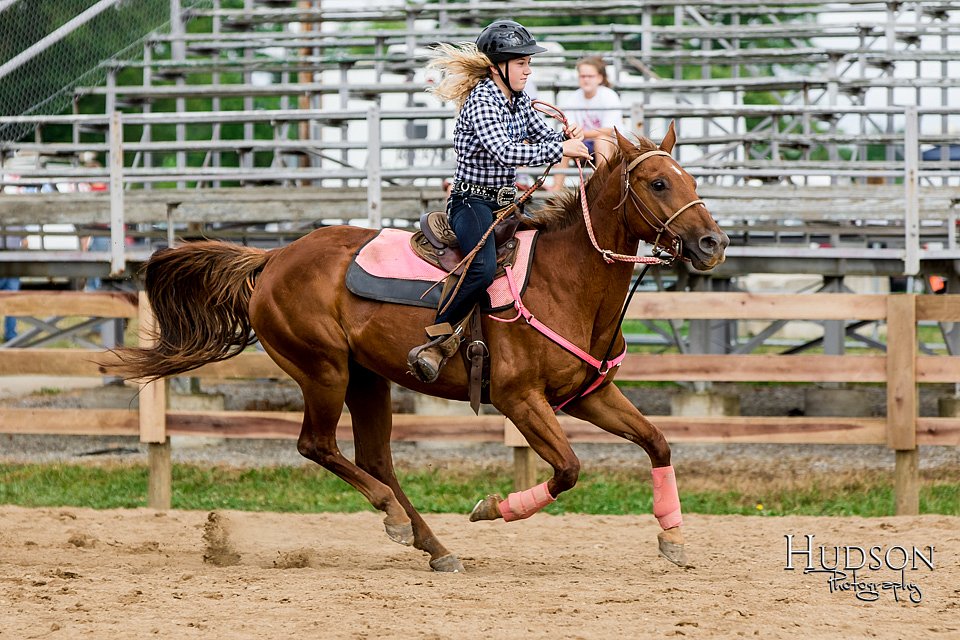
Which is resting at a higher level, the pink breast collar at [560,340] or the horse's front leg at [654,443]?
the pink breast collar at [560,340]

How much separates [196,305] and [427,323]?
1712 mm

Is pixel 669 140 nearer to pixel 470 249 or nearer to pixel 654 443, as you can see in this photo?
pixel 470 249

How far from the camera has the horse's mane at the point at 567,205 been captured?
19.3ft

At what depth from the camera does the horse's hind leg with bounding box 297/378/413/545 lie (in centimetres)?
634

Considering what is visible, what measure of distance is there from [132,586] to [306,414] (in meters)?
1.54

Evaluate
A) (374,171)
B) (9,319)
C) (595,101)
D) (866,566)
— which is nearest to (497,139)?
(866,566)

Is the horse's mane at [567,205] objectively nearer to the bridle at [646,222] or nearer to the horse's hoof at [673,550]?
the bridle at [646,222]

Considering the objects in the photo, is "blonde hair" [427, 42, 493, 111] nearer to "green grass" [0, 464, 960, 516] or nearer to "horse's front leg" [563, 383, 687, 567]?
"horse's front leg" [563, 383, 687, 567]

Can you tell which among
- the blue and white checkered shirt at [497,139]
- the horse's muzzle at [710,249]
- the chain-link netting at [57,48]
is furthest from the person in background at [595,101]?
Answer: the chain-link netting at [57,48]

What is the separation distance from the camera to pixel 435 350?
5.89m

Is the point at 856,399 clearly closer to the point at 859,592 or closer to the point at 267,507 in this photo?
the point at 267,507

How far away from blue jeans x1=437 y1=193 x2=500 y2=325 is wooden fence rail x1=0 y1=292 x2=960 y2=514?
A: 2.36 meters

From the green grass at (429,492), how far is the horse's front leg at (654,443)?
2234mm

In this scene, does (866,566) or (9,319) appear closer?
(866,566)
